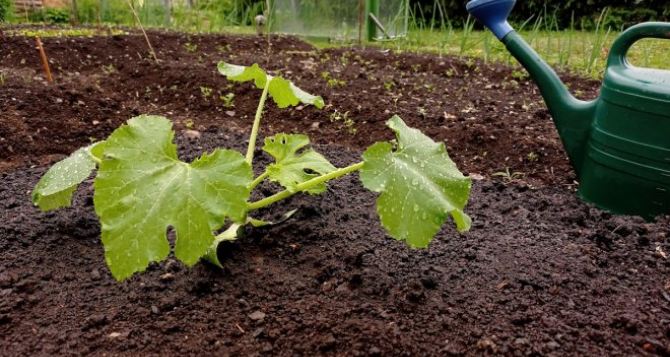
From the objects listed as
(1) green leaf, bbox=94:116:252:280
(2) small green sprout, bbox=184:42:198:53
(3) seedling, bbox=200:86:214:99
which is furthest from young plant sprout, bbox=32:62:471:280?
(2) small green sprout, bbox=184:42:198:53

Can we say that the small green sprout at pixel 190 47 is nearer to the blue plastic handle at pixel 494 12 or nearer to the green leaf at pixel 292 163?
the blue plastic handle at pixel 494 12

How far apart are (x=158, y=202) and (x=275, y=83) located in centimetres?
64

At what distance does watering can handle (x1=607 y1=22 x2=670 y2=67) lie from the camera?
1.56 m

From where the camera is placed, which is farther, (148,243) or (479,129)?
(479,129)

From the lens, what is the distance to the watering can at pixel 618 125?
5.18 ft

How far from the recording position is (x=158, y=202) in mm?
1093

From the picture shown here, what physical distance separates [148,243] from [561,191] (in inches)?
57.4

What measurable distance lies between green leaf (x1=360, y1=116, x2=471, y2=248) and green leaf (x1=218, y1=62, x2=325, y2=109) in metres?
0.41

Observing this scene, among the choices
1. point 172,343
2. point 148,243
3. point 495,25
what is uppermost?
point 495,25

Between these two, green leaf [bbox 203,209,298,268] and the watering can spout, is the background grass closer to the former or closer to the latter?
the watering can spout

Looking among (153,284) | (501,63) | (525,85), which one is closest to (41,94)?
(153,284)

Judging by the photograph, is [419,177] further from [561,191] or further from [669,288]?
[561,191]

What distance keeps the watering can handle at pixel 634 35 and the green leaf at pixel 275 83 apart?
0.91 meters

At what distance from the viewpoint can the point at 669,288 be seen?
135cm
